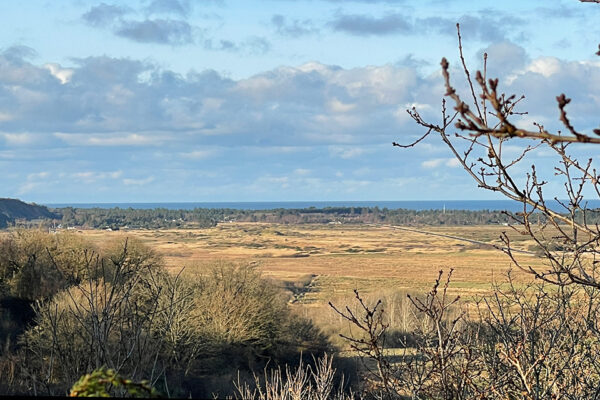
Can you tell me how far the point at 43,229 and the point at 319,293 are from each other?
23.9 metres

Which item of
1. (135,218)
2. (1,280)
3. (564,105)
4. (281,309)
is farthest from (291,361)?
(135,218)

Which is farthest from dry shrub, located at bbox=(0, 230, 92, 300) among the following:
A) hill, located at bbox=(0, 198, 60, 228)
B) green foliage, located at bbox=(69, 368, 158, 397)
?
hill, located at bbox=(0, 198, 60, 228)

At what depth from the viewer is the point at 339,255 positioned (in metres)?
91.8

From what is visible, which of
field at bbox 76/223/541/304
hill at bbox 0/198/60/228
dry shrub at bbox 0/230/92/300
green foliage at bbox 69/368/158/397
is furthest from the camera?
hill at bbox 0/198/60/228

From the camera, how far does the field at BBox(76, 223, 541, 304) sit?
50.3 meters

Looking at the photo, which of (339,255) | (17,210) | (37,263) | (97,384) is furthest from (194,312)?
(17,210)

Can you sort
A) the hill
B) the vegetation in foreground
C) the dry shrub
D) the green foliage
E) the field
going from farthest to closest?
1. the hill
2. the field
3. the dry shrub
4. the vegetation in foreground
5. the green foliage

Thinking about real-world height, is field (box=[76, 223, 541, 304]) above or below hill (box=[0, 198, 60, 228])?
below

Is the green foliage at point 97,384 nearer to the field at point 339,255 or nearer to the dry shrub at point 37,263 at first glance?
the dry shrub at point 37,263

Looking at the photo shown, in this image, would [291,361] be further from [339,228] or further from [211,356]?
[339,228]

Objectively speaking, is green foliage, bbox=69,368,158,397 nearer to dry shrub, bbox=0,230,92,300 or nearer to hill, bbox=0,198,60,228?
dry shrub, bbox=0,230,92,300

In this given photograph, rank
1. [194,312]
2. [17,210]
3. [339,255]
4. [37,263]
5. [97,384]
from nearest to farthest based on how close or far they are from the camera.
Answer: [97,384], [194,312], [37,263], [17,210], [339,255]

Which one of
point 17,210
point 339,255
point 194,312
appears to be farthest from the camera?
point 339,255

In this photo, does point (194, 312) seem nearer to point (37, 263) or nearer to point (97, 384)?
point (37, 263)
